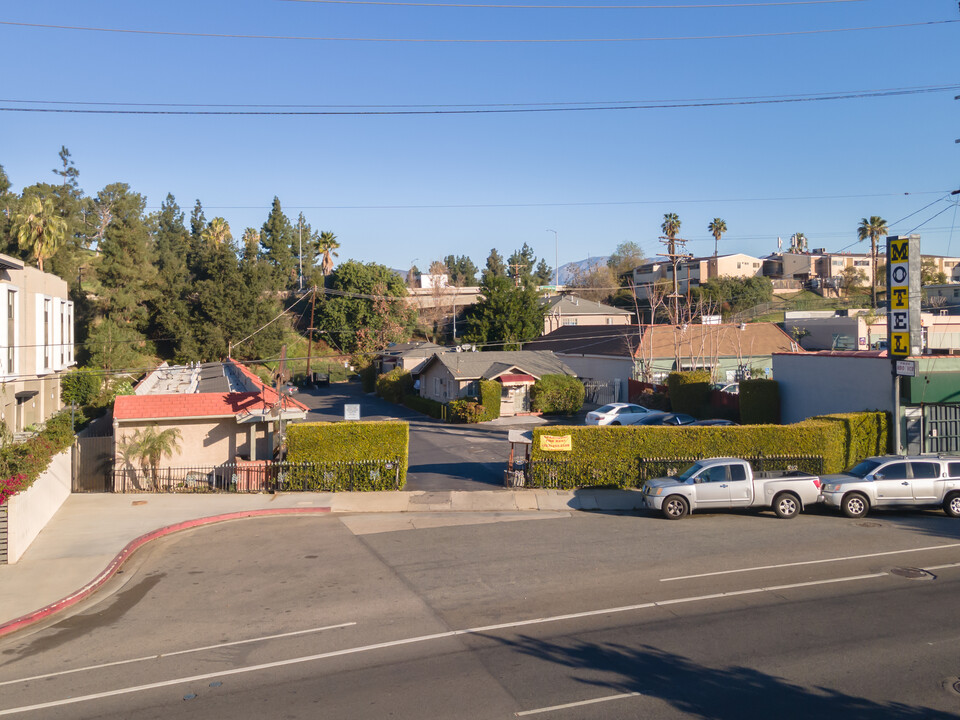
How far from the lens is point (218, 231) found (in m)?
96.6

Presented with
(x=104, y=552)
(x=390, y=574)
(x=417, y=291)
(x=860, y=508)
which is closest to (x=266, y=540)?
(x=104, y=552)

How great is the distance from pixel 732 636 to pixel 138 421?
2157cm

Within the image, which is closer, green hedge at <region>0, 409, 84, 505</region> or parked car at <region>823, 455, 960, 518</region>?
green hedge at <region>0, 409, 84, 505</region>

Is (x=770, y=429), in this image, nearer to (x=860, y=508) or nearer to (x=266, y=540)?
(x=860, y=508)

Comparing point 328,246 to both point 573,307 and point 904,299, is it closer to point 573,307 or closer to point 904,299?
point 573,307

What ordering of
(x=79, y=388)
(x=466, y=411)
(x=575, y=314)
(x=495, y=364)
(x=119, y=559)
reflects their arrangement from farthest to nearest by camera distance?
1. (x=575, y=314)
2. (x=495, y=364)
3. (x=466, y=411)
4. (x=79, y=388)
5. (x=119, y=559)

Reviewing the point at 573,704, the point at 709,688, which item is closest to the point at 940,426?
the point at 709,688

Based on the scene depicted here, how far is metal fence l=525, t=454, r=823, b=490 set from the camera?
24219 millimetres

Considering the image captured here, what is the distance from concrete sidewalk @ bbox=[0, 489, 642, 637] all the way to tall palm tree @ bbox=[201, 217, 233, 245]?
251ft

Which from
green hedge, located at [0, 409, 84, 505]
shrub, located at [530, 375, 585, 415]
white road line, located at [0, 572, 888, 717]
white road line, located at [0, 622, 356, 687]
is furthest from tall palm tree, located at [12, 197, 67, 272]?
white road line, located at [0, 572, 888, 717]

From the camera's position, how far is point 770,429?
24.3 m

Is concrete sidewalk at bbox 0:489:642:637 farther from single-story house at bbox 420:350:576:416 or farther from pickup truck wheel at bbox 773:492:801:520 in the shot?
single-story house at bbox 420:350:576:416

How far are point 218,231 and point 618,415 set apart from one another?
75.2m

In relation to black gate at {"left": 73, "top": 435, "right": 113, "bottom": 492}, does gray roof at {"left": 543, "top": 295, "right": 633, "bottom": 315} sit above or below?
above
